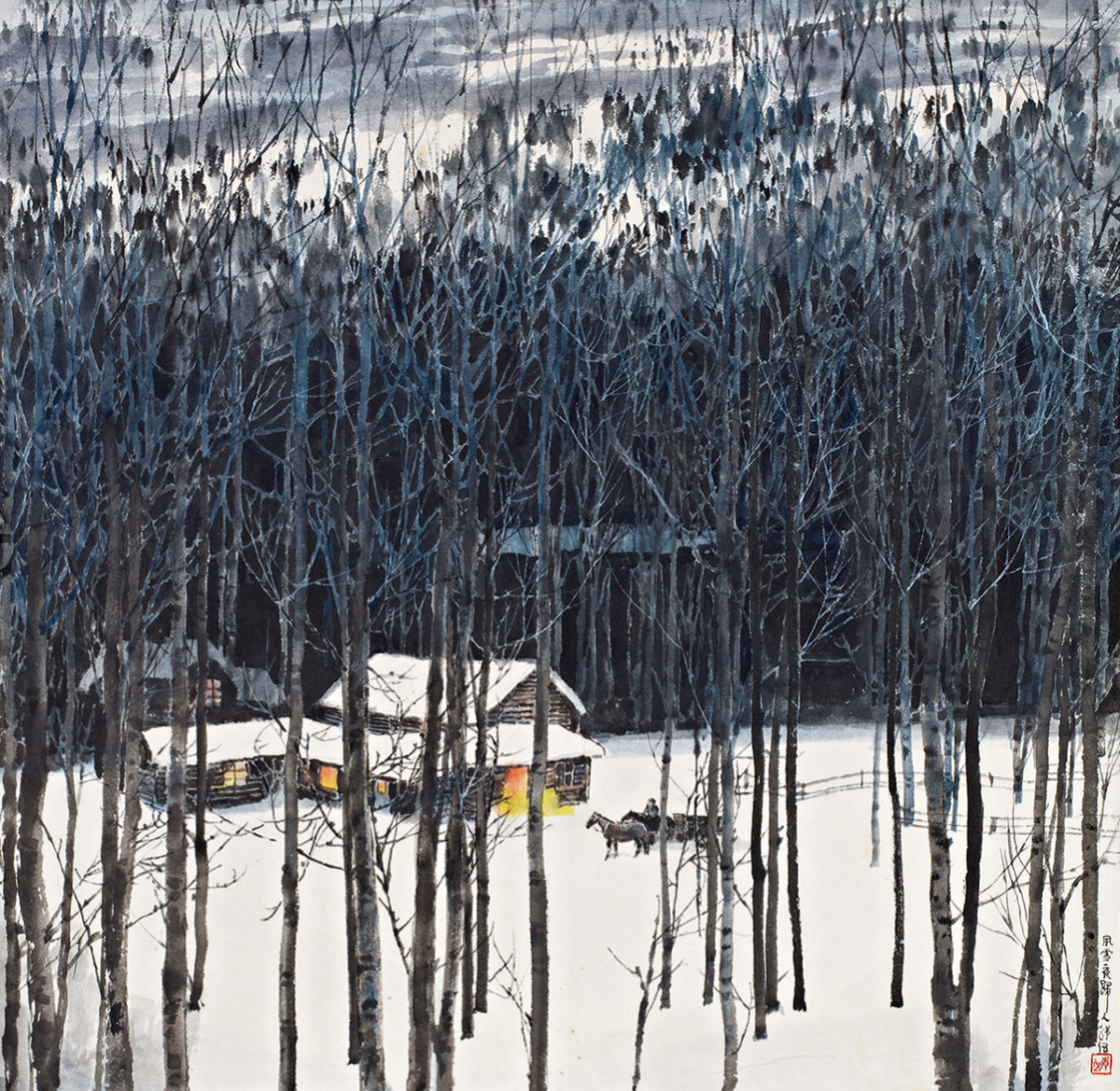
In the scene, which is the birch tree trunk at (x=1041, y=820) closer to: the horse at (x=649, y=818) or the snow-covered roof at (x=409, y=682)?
the horse at (x=649, y=818)

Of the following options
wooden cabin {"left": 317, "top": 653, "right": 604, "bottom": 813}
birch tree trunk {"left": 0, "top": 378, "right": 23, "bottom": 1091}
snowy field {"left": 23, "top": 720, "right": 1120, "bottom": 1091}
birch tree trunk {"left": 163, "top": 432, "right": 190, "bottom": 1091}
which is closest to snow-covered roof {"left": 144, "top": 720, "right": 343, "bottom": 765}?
wooden cabin {"left": 317, "top": 653, "right": 604, "bottom": 813}

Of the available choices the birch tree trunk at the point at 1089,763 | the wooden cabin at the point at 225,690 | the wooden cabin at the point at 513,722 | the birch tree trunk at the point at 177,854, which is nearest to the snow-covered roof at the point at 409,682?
the wooden cabin at the point at 513,722

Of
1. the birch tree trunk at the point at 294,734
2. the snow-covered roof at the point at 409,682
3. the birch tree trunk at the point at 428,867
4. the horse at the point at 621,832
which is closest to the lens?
the birch tree trunk at the point at 428,867

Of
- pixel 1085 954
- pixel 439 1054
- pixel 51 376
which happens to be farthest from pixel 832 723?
pixel 51 376

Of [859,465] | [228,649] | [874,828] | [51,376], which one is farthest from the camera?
[228,649]

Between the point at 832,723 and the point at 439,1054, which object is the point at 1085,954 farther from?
the point at 832,723
